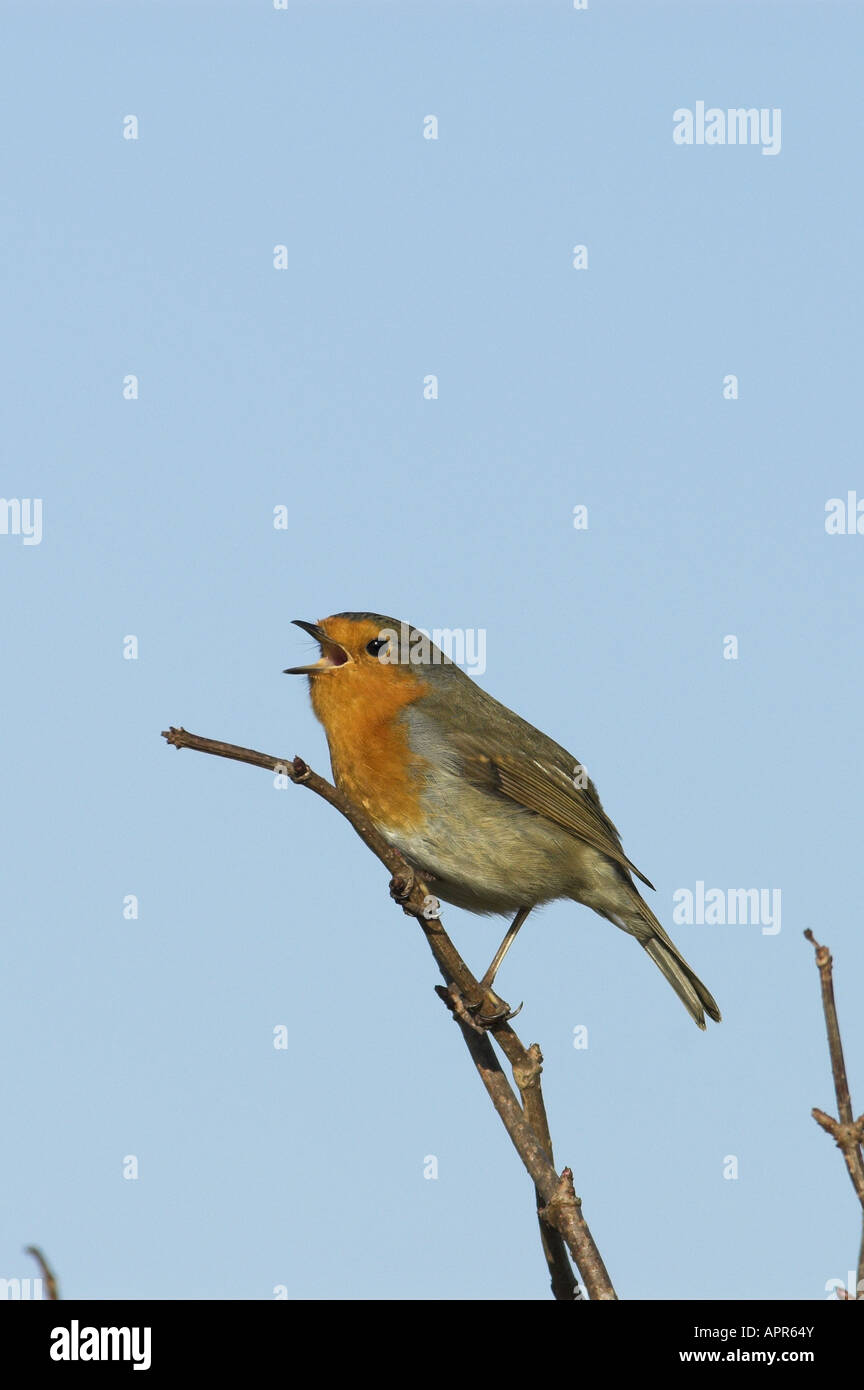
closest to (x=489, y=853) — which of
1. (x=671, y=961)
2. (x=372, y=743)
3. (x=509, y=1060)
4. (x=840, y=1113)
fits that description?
(x=372, y=743)

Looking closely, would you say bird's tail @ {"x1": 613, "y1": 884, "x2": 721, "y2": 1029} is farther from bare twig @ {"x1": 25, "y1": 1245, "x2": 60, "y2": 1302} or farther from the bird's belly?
bare twig @ {"x1": 25, "y1": 1245, "x2": 60, "y2": 1302}

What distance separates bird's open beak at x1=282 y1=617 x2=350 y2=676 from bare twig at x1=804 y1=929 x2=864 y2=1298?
399 cm

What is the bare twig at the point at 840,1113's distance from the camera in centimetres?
256

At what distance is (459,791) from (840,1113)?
4063 mm

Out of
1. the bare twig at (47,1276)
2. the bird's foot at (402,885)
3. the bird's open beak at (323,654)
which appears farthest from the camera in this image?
the bird's open beak at (323,654)

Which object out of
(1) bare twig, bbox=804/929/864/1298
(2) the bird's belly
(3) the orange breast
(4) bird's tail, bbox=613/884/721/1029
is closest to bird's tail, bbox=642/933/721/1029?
(4) bird's tail, bbox=613/884/721/1029

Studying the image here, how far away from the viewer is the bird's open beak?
6512 mm

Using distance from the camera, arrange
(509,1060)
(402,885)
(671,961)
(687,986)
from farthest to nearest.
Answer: (671,961) < (687,986) < (402,885) < (509,1060)

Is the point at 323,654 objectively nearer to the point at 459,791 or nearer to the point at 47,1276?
the point at 459,791

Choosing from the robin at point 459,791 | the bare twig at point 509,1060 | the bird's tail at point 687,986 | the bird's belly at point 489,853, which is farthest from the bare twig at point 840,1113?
the bird's tail at point 687,986

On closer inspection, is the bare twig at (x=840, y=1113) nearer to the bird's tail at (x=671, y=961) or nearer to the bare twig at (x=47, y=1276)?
the bare twig at (x=47, y=1276)

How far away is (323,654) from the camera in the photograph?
6781 millimetres

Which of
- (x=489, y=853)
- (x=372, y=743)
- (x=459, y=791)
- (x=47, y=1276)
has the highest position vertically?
(x=372, y=743)
